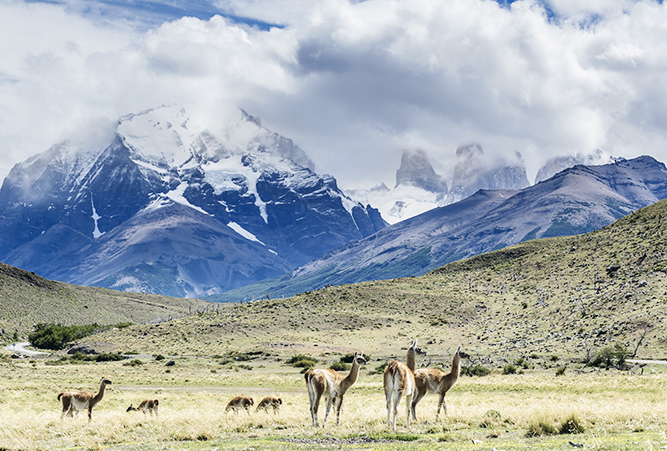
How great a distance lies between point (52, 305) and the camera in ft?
453

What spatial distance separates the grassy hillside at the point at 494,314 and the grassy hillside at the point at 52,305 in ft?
120

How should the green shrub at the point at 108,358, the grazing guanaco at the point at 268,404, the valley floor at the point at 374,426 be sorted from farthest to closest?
the green shrub at the point at 108,358
the grazing guanaco at the point at 268,404
the valley floor at the point at 374,426

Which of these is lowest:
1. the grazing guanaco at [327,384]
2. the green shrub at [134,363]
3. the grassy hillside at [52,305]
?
the green shrub at [134,363]

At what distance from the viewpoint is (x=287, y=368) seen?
6184cm

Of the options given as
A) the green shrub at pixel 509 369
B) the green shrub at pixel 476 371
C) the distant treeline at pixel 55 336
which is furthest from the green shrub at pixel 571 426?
the distant treeline at pixel 55 336

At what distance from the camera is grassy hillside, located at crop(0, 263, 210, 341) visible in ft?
406

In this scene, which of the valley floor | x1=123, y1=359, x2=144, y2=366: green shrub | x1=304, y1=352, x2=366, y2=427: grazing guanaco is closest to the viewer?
the valley floor

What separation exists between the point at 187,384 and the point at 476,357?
1201 inches

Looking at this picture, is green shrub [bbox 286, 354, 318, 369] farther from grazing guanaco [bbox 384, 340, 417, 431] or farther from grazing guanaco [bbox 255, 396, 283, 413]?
grazing guanaco [bbox 384, 340, 417, 431]

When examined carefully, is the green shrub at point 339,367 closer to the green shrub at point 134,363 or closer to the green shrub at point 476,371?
the green shrub at point 476,371

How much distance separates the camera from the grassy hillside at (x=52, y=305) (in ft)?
406

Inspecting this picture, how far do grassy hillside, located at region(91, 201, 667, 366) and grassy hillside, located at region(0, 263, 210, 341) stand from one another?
3671cm

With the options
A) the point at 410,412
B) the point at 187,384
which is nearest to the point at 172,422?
the point at 410,412

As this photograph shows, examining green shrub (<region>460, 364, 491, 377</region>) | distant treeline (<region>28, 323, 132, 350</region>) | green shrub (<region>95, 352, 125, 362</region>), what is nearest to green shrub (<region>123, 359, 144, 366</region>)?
green shrub (<region>95, 352, 125, 362</region>)
